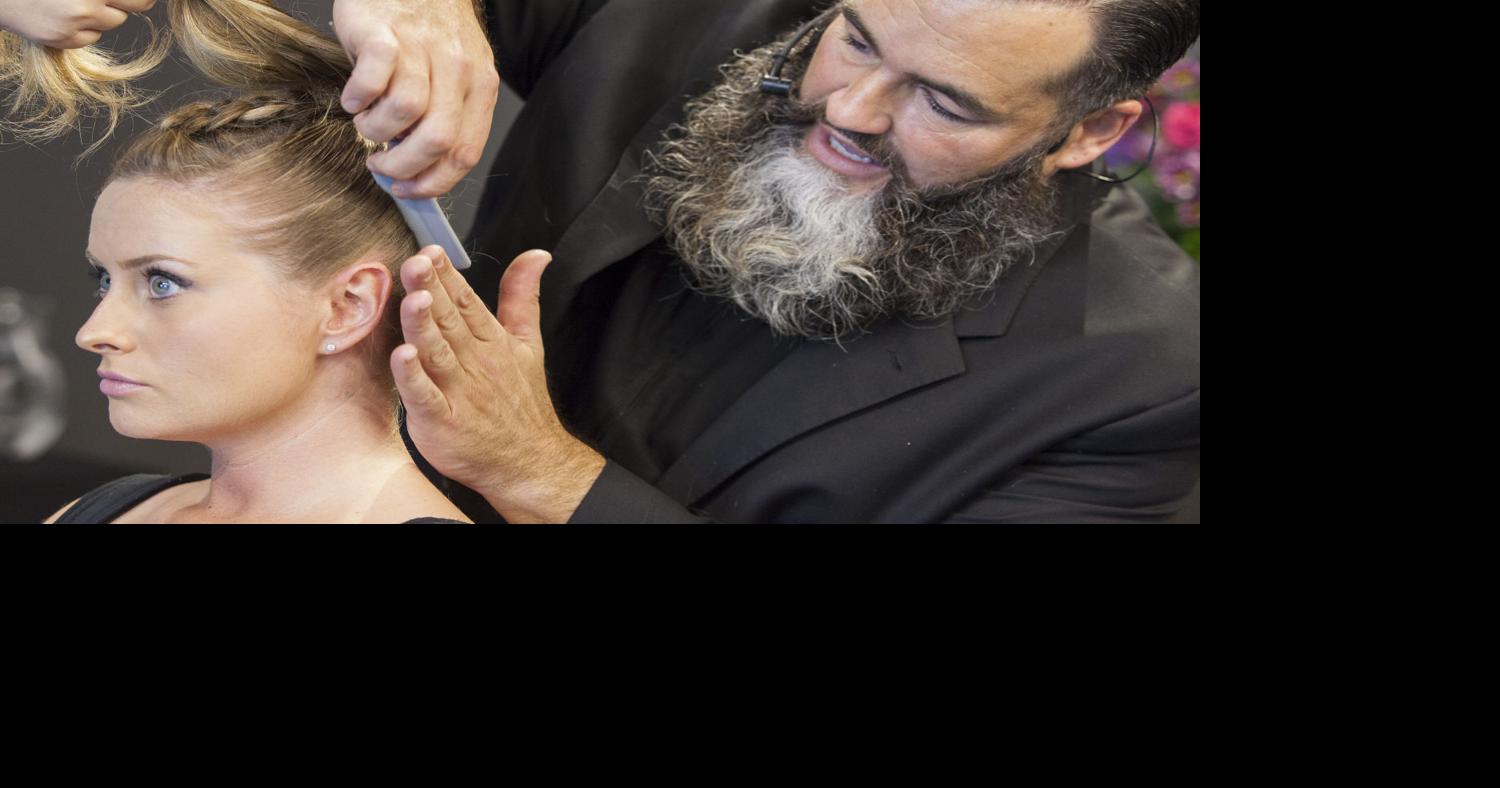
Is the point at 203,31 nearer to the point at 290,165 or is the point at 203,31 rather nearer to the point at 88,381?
the point at 290,165

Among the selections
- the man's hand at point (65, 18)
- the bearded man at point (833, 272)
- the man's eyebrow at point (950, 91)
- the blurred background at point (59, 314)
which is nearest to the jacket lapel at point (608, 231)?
the bearded man at point (833, 272)

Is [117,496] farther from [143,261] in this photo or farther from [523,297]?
[523,297]

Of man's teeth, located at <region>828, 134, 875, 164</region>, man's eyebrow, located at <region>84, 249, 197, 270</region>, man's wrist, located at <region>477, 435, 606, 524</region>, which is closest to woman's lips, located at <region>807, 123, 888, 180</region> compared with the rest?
man's teeth, located at <region>828, 134, 875, 164</region>

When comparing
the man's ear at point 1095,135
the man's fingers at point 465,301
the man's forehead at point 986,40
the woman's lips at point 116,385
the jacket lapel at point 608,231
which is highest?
the man's forehead at point 986,40

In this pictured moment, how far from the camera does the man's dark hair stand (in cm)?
116

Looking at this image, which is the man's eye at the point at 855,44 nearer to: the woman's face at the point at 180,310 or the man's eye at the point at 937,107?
the man's eye at the point at 937,107

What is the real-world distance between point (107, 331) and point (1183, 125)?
42.2 inches

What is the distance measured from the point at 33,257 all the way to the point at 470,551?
0.49 meters

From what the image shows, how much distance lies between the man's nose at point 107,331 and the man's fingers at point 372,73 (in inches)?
11.6

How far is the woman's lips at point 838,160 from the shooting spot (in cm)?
124

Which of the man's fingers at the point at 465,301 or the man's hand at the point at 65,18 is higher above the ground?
the man's hand at the point at 65,18

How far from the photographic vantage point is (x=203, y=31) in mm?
1069

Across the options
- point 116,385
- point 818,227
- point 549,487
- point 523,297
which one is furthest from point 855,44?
point 116,385

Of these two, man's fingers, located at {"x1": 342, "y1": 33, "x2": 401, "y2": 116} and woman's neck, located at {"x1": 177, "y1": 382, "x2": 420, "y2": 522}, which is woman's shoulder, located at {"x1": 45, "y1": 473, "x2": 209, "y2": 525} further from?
man's fingers, located at {"x1": 342, "y1": 33, "x2": 401, "y2": 116}
